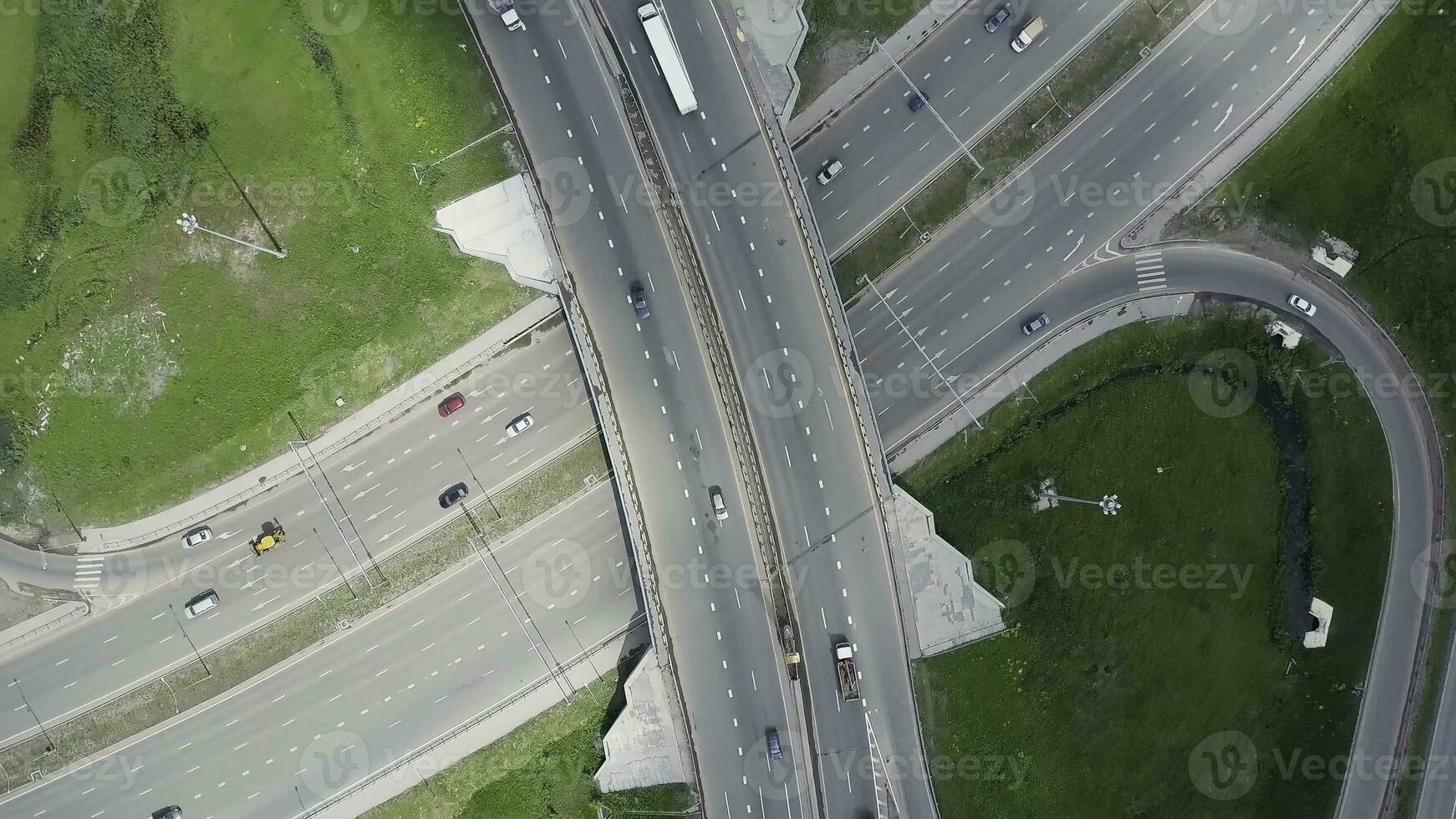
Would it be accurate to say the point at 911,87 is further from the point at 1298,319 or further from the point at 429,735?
the point at 429,735

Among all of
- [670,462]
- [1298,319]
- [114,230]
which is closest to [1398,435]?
[1298,319]

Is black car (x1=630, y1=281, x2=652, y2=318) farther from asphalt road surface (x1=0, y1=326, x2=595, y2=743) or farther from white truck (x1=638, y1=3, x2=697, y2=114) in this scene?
white truck (x1=638, y1=3, x2=697, y2=114)

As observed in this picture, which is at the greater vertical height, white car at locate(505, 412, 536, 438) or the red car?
the red car

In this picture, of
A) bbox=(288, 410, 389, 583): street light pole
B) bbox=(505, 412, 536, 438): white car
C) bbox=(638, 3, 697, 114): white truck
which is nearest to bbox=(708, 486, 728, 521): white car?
bbox=(505, 412, 536, 438): white car

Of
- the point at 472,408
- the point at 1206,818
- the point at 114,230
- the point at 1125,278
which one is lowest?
the point at 1206,818

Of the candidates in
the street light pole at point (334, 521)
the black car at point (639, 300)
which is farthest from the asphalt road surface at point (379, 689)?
the black car at point (639, 300)
